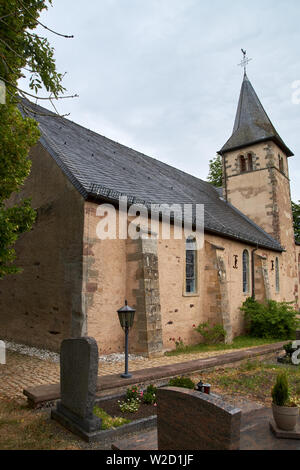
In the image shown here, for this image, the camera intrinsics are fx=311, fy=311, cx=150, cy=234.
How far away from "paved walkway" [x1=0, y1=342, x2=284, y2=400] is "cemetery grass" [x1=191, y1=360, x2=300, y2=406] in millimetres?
1442

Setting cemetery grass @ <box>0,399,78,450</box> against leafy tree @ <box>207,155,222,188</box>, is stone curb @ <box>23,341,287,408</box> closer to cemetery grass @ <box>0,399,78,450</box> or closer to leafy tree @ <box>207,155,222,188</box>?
cemetery grass @ <box>0,399,78,450</box>

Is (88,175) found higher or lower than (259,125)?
lower

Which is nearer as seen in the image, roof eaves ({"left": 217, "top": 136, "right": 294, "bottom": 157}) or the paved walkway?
the paved walkway

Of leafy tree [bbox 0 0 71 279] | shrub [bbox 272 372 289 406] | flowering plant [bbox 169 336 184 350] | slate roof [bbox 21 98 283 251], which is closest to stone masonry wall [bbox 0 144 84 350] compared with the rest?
slate roof [bbox 21 98 283 251]

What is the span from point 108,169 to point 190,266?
4.71 meters

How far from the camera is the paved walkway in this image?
6002 mm

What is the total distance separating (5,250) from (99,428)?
368cm

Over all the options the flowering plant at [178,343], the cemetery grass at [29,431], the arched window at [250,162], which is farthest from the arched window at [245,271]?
the cemetery grass at [29,431]

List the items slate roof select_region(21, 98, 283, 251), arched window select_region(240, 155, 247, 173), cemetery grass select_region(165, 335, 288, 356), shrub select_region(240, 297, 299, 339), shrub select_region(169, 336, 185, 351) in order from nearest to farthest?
slate roof select_region(21, 98, 283, 251), cemetery grass select_region(165, 335, 288, 356), shrub select_region(169, 336, 185, 351), shrub select_region(240, 297, 299, 339), arched window select_region(240, 155, 247, 173)

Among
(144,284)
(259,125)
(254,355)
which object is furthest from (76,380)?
(259,125)

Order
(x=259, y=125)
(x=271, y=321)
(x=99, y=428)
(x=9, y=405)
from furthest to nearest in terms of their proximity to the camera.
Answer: (x=259, y=125), (x=271, y=321), (x=9, y=405), (x=99, y=428)

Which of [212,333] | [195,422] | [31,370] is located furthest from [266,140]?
[195,422]

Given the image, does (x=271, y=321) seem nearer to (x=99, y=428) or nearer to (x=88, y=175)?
(x=88, y=175)
